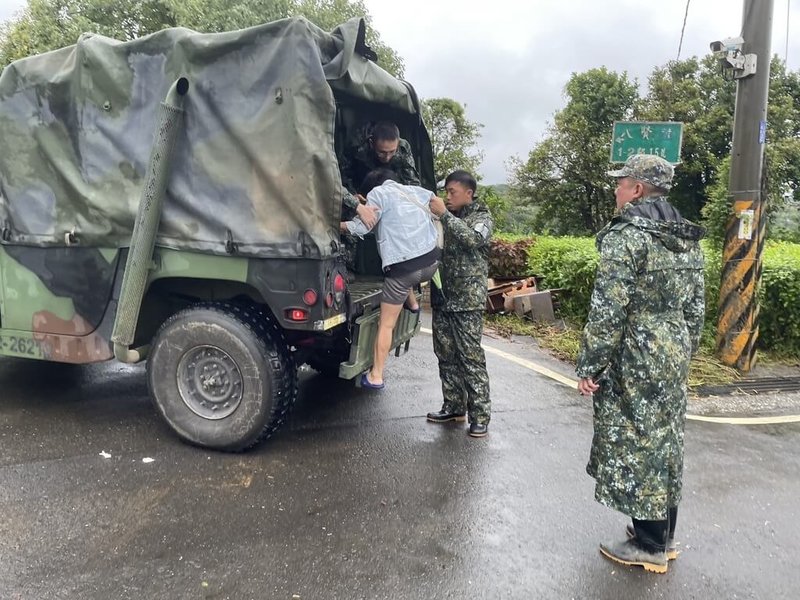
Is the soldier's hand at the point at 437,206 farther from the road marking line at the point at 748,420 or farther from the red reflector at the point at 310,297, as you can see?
the road marking line at the point at 748,420

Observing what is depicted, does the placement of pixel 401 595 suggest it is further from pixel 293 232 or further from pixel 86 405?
pixel 86 405

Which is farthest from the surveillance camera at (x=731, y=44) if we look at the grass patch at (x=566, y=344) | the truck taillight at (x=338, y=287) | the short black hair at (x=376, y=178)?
the truck taillight at (x=338, y=287)

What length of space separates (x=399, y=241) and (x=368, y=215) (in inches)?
10.2

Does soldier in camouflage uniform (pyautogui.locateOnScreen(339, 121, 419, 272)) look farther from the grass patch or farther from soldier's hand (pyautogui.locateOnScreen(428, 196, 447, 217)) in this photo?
the grass patch

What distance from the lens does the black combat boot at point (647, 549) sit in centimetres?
289

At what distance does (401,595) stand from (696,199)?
28600 mm

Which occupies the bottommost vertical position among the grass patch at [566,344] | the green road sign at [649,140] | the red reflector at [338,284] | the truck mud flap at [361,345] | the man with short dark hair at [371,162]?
the grass patch at [566,344]

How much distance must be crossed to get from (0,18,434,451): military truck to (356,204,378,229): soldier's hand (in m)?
0.44

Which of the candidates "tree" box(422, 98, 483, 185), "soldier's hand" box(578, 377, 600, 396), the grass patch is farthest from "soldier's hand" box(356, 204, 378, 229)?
"tree" box(422, 98, 483, 185)

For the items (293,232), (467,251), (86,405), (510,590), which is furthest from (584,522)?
(86,405)

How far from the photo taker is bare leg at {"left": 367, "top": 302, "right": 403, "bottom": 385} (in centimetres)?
415

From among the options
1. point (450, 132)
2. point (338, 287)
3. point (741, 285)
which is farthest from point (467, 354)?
point (450, 132)

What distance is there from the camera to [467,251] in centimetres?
435

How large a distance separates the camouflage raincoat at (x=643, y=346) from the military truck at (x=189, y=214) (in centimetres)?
153
